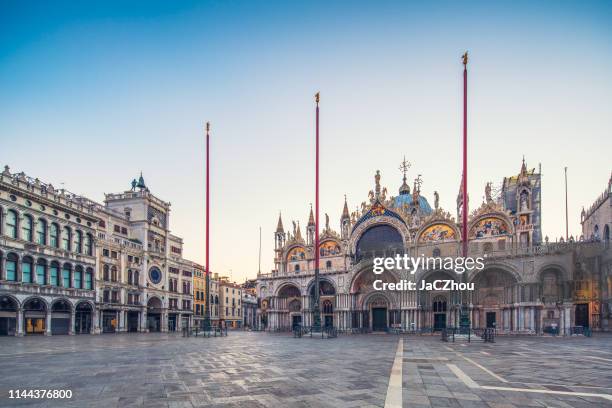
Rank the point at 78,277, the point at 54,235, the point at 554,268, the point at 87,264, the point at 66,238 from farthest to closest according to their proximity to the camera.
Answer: the point at 87,264 → the point at 78,277 → the point at 66,238 → the point at 54,235 → the point at 554,268

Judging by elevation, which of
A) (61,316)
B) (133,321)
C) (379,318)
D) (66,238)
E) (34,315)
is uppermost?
(66,238)

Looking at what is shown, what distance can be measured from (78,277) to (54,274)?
13.4 ft

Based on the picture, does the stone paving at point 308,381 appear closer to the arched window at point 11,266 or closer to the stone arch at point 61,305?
the arched window at point 11,266

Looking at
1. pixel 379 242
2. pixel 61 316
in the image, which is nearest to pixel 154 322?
pixel 61 316

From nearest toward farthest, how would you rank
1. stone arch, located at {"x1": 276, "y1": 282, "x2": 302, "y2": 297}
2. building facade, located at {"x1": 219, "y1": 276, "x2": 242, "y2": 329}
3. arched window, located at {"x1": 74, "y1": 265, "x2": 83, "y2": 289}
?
1. arched window, located at {"x1": 74, "y1": 265, "x2": 83, "y2": 289}
2. stone arch, located at {"x1": 276, "y1": 282, "x2": 302, "y2": 297}
3. building facade, located at {"x1": 219, "y1": 276, "x2": 242, "y2": 329}

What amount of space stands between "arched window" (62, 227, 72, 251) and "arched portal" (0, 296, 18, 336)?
7.99m

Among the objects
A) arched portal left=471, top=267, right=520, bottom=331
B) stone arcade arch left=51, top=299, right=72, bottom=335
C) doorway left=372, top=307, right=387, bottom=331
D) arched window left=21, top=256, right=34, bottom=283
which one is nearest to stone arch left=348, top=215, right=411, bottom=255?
doorway left=372, top=307, right=387, bottom=331

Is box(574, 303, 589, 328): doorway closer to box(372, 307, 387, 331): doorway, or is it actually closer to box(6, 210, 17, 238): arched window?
box(372, 307, 387, 331): doorway

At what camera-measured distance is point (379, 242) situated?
189 ft

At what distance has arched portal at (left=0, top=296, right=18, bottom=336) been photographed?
40397 millimetres

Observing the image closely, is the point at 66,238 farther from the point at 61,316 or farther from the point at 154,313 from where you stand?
the point at 154,313

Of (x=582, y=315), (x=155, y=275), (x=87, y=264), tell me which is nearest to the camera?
(x=582, y=315)

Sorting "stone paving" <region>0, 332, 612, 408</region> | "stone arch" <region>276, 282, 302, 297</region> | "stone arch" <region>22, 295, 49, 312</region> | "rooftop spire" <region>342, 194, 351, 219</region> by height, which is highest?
"rooftop spire" <region>342, 194, 351, 219</region>

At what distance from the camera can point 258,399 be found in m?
9.88
